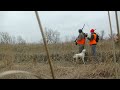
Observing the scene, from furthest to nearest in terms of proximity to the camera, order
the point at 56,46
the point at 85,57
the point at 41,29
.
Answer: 1. the point at 56,46
2. the point at 85,57
3. the point at 41,29

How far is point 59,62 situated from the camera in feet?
52.2

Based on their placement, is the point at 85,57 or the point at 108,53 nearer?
the point at 108,53

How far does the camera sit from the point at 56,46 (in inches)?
731

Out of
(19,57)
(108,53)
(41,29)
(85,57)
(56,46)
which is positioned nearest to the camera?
(41,29)

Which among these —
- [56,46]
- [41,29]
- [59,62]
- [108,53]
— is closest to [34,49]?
[56,46]

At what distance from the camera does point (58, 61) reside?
1627 centimetres

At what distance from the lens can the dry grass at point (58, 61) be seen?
11031 millimetres

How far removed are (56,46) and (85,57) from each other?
362 cm

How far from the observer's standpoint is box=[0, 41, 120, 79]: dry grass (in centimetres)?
1103
